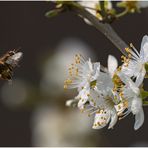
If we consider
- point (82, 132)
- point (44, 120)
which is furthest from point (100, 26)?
point (44, 120)

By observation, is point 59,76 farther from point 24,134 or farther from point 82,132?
point 24,134

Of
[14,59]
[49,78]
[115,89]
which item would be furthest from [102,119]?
[49,78]

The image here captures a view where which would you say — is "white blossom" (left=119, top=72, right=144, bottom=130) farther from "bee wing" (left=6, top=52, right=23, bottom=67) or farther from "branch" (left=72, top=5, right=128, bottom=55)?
"bee wing" (left=6, top=52, right=23, bottom=67)

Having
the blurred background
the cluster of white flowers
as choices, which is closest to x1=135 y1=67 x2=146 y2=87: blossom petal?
the cluster of white flowers

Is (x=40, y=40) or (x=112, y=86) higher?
(x=40, y=40)

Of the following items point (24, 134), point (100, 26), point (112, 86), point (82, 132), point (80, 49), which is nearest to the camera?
point (112, 86)

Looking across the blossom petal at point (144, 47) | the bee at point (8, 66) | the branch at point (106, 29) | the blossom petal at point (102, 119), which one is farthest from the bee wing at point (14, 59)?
the blossom petal at point (144, 47)
